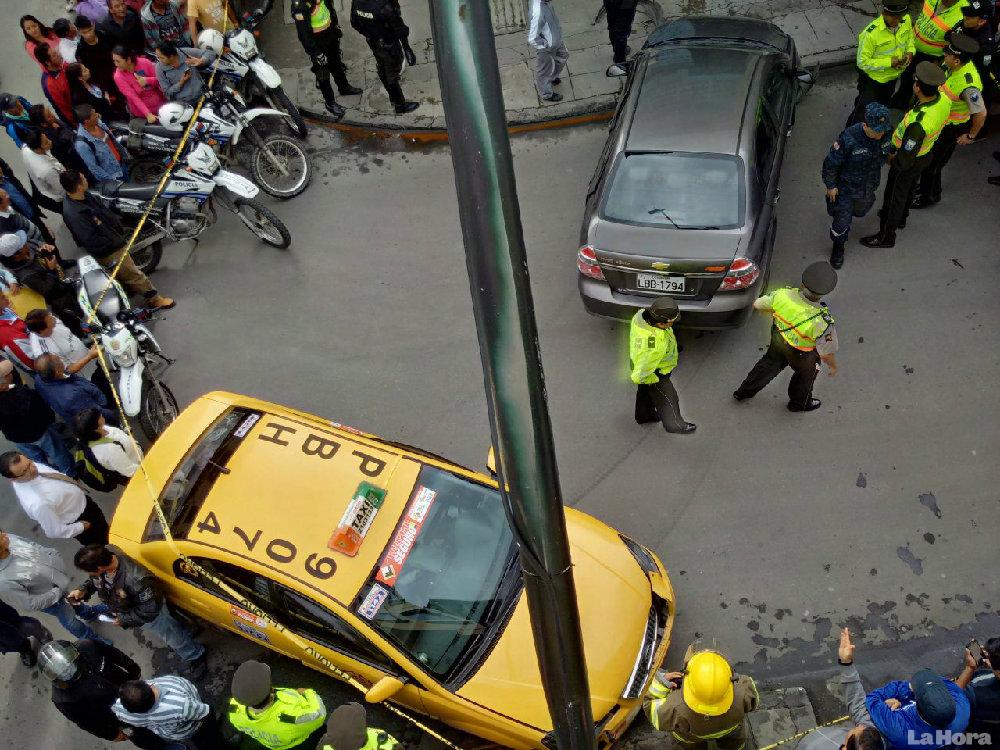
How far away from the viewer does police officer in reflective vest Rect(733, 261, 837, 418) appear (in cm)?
593

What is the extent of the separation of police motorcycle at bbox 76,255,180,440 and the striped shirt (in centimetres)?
270

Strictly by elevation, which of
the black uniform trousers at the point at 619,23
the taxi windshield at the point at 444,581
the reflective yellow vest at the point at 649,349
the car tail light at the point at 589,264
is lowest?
the taxi windshield at the point at 444,581

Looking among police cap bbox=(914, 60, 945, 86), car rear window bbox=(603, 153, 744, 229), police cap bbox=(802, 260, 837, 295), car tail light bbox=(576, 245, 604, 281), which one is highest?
police cap bbox=(914, 60, 945, 86)

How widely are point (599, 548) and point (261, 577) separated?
2168mm

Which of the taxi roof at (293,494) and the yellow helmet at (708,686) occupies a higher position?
the taxi roof at (293,494)

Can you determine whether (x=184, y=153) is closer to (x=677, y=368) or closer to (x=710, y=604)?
(x=677, y=368)

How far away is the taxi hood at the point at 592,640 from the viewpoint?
5.00 m

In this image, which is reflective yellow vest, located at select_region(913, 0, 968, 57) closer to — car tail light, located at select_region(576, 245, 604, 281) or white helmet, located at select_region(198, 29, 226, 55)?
car tail light, located at select_region(576, 245, 604, 281)

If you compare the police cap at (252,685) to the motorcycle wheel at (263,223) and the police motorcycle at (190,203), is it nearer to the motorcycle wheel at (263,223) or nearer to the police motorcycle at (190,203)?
the police motorcycle at (190,203)

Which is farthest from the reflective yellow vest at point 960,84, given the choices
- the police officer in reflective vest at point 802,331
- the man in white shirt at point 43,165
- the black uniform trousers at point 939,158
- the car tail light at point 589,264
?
the man in white shirt at point 43,165

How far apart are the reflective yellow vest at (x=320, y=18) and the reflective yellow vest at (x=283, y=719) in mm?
7033

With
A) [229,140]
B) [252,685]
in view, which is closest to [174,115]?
[229,140]

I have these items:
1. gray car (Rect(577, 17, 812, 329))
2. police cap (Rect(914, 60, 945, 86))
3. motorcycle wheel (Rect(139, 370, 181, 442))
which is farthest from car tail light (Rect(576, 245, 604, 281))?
motorcycle wheel (Rect(139, 370, 181, 442))

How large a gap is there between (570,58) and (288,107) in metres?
3.36
